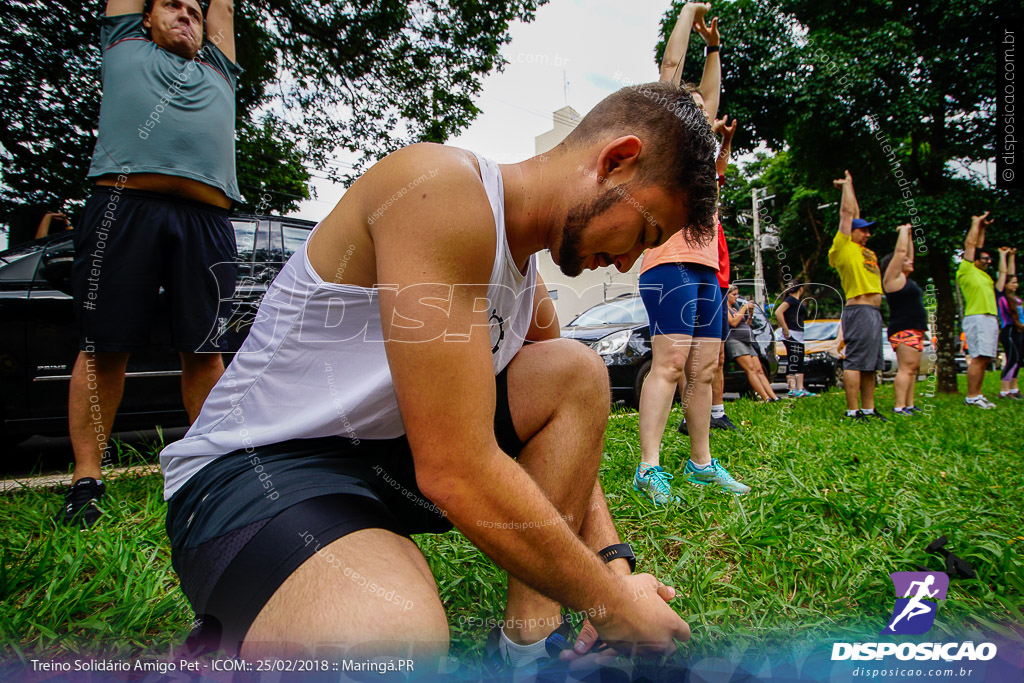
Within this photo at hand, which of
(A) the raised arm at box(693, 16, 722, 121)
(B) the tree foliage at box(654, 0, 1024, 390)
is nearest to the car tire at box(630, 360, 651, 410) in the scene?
(A) the raised arm at box(693, 16, 722, 121)

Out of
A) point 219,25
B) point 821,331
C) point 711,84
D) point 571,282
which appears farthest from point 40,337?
point 821,331

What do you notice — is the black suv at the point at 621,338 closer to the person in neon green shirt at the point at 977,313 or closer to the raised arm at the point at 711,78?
the raised arm at the point at 711,78

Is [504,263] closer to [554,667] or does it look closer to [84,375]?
[554,667]

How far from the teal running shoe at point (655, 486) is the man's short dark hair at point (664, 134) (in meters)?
1.32

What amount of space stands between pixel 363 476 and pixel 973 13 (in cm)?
1146

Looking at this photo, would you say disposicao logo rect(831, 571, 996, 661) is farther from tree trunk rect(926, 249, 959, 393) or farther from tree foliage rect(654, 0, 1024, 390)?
tree trunk rect(926, 249, 959, 393)

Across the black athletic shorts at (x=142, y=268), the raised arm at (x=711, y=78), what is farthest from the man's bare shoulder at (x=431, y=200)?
the raised arm at (x=711, y=78)

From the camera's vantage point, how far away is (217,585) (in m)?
0.78

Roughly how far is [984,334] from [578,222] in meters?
8.73

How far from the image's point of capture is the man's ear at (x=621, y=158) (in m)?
1.04

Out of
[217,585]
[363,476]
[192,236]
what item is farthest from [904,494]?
[192,236]

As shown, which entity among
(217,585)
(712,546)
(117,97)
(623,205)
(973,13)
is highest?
(973,13)

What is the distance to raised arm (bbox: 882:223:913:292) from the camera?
17.6 feet

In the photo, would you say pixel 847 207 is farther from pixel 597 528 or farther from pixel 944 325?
pixel 944 325
